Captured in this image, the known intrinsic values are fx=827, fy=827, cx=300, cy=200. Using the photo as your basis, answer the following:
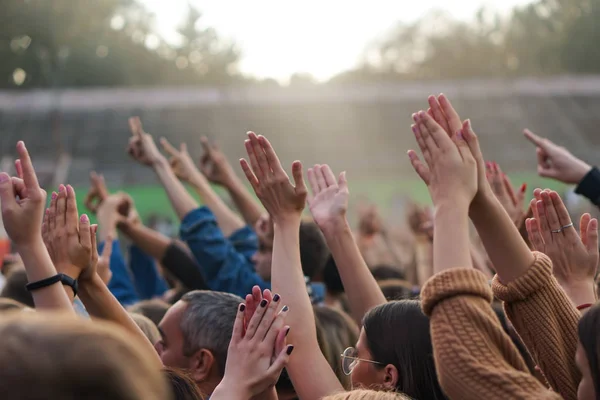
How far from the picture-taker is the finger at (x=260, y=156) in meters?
3.04

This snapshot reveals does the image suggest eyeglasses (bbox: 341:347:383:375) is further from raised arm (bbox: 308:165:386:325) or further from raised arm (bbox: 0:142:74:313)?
raised arm (bbox: 0:142:74:313)

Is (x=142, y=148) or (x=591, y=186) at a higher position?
(x=142, y=148)

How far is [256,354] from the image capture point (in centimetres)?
245

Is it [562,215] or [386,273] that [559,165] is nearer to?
[562,215]

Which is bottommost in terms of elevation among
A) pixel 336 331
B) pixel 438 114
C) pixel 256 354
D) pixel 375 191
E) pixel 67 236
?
pixel 375 191

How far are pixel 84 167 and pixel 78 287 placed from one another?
16.3m

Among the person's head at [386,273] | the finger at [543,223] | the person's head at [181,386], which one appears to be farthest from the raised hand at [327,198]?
the person's head at [386,273]

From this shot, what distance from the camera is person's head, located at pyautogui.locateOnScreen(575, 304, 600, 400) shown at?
194 cm

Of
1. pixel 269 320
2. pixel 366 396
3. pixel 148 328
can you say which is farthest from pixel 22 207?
pixel 366 396

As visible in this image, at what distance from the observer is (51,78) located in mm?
26766

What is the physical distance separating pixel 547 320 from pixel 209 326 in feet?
4.57

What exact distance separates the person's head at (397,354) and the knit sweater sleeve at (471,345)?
2.18 ft

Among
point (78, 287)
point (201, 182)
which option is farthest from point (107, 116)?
point (78, 287)

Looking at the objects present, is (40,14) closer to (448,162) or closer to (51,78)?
(51,78)
